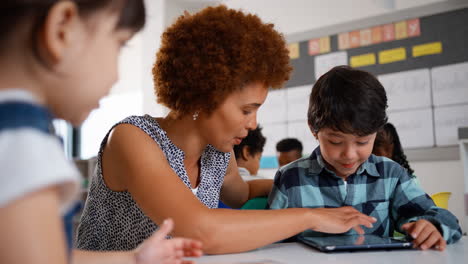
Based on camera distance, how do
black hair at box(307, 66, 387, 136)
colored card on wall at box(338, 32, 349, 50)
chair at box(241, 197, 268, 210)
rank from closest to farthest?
black hair at box(307, 66, 387, 136) < chair at box(241, 197, 268, 210) < colored card on wall at box(338, 32, 349, 50)

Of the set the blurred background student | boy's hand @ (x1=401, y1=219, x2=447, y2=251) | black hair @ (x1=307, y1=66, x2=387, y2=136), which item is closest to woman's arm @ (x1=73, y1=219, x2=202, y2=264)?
boy's hand @ (x1=401, y1=219, x2=447, y2=251)

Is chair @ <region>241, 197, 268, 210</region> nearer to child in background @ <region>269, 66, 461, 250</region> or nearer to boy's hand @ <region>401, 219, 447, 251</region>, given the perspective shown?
child in background @ <region>269, 66, 461, 250</region>

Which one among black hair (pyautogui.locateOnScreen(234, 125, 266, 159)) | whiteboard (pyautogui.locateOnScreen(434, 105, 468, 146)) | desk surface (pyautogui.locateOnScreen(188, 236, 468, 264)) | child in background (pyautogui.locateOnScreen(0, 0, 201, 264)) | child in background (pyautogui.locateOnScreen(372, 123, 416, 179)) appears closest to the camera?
child in background (pyautogui.locateOnScreen(0, 0, 201, 264))

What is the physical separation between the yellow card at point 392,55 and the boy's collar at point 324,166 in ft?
7.80

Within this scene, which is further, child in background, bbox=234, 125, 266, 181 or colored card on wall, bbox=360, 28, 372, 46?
colored card on wall, bbox=360, 28, 372, 46

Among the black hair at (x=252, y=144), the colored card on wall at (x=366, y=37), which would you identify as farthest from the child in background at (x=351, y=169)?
the colored card on wall at (x=366, y=37)

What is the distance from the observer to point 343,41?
382 cm

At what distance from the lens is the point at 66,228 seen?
48 centimetres

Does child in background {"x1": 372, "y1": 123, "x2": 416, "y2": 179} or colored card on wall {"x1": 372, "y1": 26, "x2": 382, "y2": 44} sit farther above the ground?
colored card on wall {"x1": 372, "y1": 26, "x2": 382, "y2": 44}

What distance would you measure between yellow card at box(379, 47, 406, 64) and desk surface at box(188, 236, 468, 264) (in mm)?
2820

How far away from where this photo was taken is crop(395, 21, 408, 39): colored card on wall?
3.48 meters

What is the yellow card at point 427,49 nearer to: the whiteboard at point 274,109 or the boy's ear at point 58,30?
the whiteboard at point 274,109

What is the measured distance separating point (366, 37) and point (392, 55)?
290 mm

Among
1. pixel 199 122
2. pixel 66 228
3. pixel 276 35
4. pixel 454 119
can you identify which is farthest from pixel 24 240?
pixel 454 119
